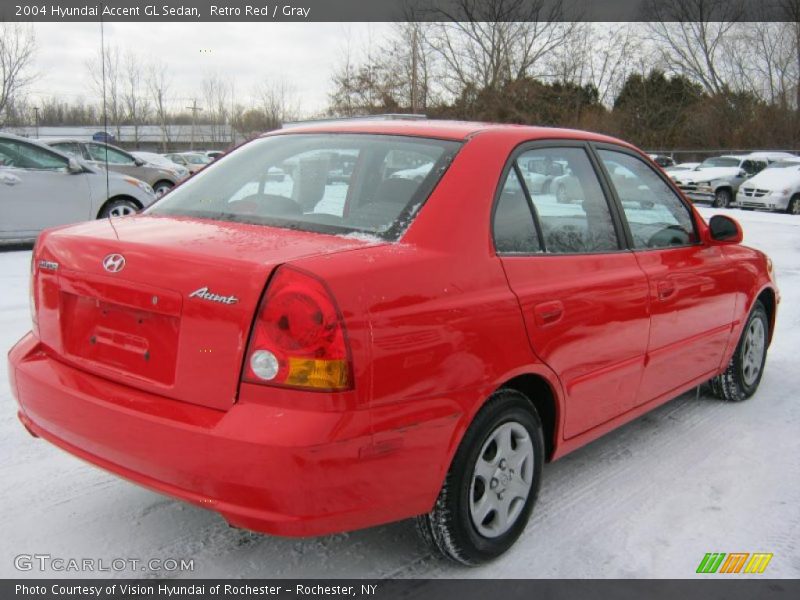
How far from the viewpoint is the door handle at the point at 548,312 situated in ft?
9.33

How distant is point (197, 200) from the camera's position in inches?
125

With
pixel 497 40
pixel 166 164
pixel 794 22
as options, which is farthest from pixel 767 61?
pixel 166 164

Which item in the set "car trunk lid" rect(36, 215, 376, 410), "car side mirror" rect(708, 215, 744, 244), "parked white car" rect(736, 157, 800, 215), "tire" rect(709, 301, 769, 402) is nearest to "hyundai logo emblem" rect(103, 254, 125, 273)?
"car trunk lid" rect(36, 215, 376, 410)

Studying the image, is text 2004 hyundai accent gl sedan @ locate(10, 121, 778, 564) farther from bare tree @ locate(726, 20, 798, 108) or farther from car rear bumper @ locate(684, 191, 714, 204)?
bare tree @ locate(726, 20, 798, 108)

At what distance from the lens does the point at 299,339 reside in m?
2.21

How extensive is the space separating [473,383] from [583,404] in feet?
2.73

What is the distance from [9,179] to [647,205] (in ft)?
27.5

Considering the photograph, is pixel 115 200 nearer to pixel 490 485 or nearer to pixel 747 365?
pixel 747 365

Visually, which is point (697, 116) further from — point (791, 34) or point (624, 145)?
point (624, 145)

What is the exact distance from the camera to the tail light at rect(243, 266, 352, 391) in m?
2.20

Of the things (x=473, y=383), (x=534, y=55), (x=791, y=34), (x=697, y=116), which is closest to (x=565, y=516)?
(x=473, y=383)

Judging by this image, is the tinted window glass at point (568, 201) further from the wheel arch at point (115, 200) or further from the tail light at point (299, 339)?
the wheel arch at point (115, 200)

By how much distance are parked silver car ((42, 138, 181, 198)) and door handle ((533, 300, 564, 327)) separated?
13594 millimetres

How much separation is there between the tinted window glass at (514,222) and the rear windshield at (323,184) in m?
0.26
